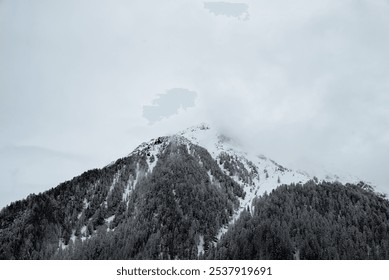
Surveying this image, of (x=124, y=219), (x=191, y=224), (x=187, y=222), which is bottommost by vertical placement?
(x=191, y=224)

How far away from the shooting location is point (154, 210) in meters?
174

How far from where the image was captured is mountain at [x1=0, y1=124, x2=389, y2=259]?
468ft

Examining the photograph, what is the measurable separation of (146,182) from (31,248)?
67.8 meters

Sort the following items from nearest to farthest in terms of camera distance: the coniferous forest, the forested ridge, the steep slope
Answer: the forested ridge → the coniferous forest → the steep slope

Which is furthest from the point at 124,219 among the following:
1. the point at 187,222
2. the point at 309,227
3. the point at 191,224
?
the point at 309,227

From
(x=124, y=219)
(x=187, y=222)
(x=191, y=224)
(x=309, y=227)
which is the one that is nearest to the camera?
(x=309, y=227)

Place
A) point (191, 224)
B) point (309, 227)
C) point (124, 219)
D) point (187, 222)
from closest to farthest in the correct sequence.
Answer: point (309, 227) → point (191, 224) → point (187, 222) → point (124, 219)

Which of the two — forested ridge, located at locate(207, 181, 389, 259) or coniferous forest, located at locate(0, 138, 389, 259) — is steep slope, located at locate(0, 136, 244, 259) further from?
forested ridge, located at locate(207, 181, 389, 259)

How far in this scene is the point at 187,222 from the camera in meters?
166

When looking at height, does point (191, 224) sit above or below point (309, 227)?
above

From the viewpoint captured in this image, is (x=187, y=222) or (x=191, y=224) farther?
(x=187, y=222)

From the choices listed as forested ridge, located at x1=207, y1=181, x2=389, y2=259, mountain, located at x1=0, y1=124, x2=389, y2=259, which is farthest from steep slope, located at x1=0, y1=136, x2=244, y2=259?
forested ridge, located at x1=207, y1=181, x2=389, y2=259

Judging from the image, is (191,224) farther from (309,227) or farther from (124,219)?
(309,227)

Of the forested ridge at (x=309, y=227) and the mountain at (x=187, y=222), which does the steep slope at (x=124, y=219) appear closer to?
the mountain at (x=187, y=222)
